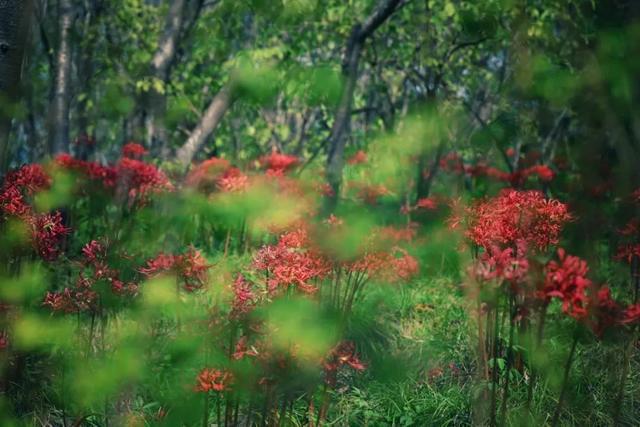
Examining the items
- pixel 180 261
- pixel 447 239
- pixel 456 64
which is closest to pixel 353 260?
pixel 180 261

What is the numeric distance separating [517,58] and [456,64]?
2.14 m

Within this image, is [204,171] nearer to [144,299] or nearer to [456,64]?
[144,299]

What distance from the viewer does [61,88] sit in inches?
264

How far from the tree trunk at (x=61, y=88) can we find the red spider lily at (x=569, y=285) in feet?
17.7

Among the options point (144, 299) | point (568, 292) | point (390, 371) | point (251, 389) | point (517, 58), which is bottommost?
point (390, 371)

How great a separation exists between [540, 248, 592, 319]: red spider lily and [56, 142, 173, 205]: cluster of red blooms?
411 centimetres

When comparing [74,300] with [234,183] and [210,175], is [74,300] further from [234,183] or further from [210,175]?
[210,175]

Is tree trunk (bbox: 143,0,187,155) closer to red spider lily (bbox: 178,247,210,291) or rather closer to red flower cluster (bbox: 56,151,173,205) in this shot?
red flower cluster (bbox: 56,151,173,205)

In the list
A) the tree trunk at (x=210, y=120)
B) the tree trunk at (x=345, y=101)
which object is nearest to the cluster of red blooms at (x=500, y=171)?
the tree trunk at (x=345, y=101)

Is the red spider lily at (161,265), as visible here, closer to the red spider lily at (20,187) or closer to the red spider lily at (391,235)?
A: the red spider lily at (20,187)

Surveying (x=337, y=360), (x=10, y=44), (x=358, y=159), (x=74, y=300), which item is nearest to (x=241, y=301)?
(x=337, y=360)

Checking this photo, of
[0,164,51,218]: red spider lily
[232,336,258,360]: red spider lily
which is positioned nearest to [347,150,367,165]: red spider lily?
[0,164,51,218]: red spider lily

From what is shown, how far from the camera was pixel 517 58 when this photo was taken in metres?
8.02

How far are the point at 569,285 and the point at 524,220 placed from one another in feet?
3.20
